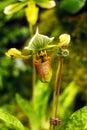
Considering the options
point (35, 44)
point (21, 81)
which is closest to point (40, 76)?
point (35, 44)

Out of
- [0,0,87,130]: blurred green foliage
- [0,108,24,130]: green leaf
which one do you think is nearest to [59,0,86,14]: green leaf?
[0,0,87,130]: blurred green foliage

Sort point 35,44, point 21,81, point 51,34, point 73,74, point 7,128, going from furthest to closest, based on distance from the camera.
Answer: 1. point 21,81
2. point 51,34
3. point 73,74
4. point 7,128
5. point 35,44

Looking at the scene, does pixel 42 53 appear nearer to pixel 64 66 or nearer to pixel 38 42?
pixel 38 42

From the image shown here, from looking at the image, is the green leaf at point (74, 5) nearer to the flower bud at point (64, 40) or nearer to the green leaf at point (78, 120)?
the flower bud at point (64, 40)

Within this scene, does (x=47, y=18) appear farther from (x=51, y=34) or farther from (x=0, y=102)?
(x=0, y=102)

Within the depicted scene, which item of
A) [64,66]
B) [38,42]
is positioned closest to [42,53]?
[38,42]

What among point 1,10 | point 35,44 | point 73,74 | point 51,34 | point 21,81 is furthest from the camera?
point 21,81

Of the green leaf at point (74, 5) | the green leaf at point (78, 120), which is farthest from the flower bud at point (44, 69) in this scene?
the green leaf at point (74, 5)
